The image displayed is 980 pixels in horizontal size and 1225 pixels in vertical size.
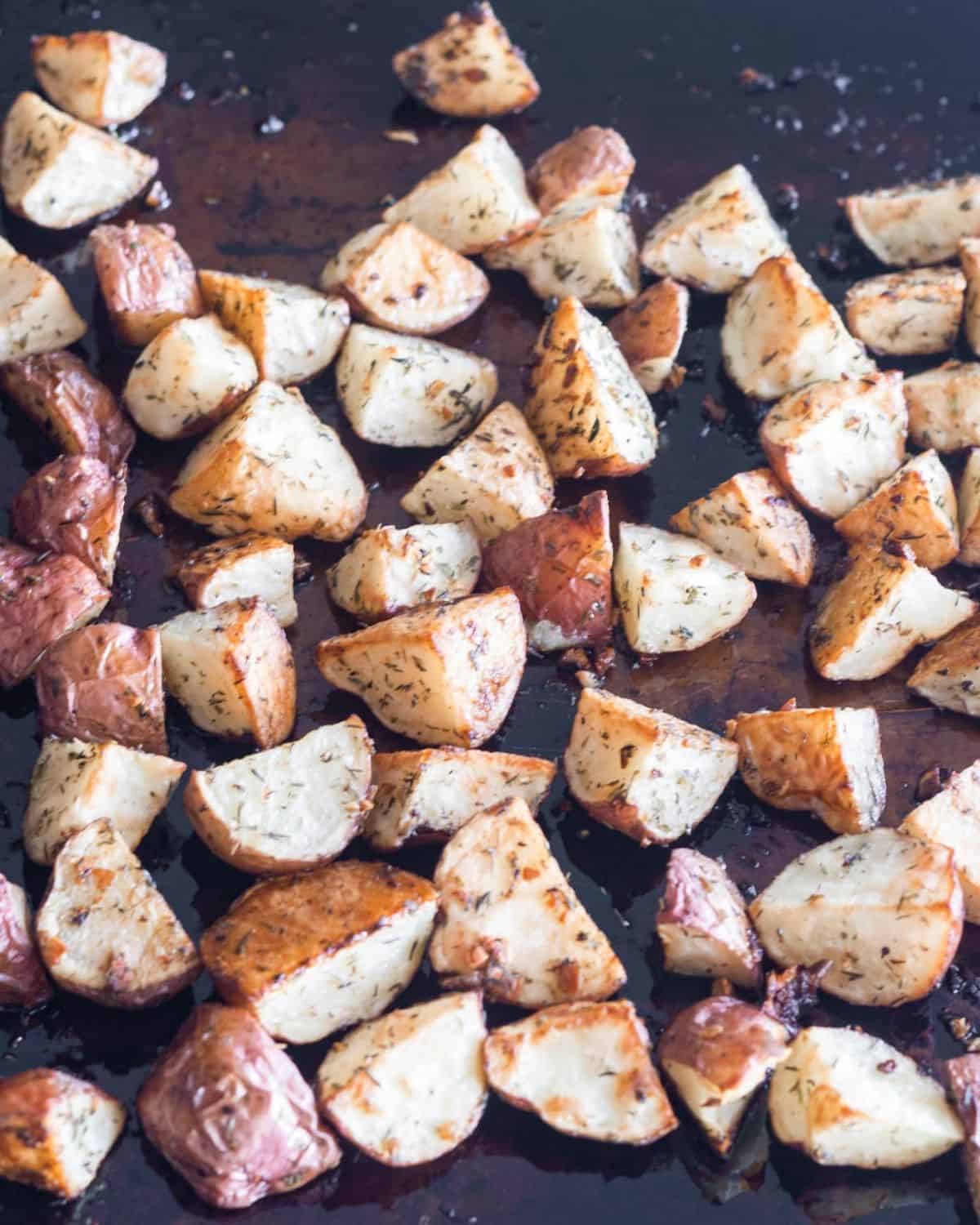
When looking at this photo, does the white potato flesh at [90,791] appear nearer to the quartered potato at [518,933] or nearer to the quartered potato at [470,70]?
the quartered potato at [518,933]

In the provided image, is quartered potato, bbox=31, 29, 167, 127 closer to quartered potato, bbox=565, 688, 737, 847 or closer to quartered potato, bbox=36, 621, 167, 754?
quartered potato, bbox=36, 621, 167, 754

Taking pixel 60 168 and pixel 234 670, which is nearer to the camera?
pixel 234 670

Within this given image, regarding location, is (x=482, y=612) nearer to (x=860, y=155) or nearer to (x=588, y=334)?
(x=588, y=334)

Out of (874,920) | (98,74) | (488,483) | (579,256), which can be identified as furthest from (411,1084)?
(98,74)

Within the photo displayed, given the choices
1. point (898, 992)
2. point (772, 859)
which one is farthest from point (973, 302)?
point (898, 992)

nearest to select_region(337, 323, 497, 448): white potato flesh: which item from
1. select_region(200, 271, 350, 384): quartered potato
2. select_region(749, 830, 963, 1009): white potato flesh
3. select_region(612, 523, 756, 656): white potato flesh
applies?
select_region(200, 271, 350, 384): quartered potato

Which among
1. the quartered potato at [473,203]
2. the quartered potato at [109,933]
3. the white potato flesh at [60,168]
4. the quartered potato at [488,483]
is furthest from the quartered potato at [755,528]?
the white potato flesh at [60,168]

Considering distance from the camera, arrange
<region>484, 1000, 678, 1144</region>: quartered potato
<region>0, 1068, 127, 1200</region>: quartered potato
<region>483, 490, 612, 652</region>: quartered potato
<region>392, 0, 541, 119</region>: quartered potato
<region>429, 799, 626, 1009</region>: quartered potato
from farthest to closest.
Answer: <region>392, 0, 541, 119</region>: quartered potato < <region>483, 490, 612, 652</region>: quartered potato < <region>429, 799, 626, 1009</region>: quartered potato < <region>484, 1000, 678, 1144</region>: quartered potato < <region>0, 1068, 127, 1200</region>: quartered potato

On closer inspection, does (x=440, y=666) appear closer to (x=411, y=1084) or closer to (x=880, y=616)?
(x=411, y=1084)
